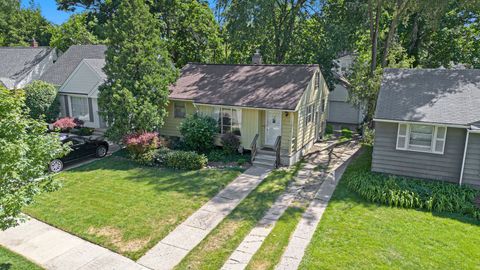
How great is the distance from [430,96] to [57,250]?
1562cm

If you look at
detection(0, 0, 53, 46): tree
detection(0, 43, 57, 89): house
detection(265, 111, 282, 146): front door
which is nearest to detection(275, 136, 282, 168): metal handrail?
detection(265, 111, 282, 146): front door

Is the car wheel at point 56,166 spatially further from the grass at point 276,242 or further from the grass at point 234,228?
the grass at point 276,242

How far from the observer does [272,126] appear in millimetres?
17000

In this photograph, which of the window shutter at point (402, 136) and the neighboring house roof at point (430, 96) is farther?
the window shutter at point (402, 136)

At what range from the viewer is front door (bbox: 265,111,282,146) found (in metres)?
16.7

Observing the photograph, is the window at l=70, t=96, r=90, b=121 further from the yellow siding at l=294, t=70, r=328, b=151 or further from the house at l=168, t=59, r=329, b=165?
the yellow siding at l=294, t=70, r=328, b=151

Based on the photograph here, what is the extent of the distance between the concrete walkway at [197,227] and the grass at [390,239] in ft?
10.4

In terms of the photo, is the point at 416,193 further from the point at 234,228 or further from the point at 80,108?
the point at 80,108

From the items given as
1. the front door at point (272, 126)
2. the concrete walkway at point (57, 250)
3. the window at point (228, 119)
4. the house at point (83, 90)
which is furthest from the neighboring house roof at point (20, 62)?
the front door at point (272, 126)

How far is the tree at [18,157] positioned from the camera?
6527 millimetres

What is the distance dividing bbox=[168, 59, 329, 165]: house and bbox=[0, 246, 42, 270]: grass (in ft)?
34.8

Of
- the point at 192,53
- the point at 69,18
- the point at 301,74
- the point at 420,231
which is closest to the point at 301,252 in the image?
the point at 420,231

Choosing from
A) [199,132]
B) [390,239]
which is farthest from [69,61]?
[390,239]

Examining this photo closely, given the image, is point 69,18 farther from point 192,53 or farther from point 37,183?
point 37,183
